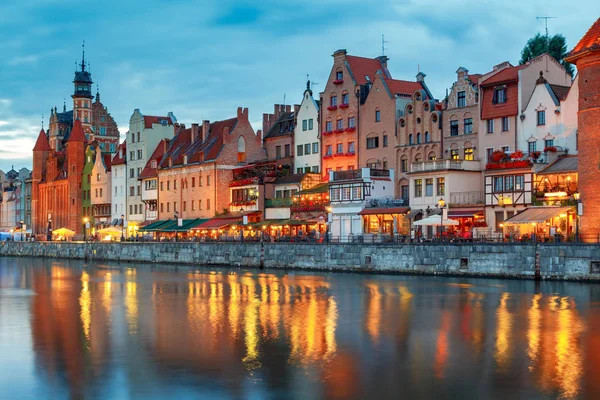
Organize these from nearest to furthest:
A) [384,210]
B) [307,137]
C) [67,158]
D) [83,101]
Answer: [384,210]
[307,137]
[67,158]
[83,101]

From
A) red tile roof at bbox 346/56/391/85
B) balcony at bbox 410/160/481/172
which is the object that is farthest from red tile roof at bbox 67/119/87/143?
balcony at bbox 410/160/481/172

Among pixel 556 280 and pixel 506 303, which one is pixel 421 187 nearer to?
pixel 556 280

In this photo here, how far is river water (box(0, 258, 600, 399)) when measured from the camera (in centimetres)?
2186

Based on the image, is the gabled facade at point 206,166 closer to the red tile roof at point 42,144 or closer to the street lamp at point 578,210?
the street lamp at point 578,210

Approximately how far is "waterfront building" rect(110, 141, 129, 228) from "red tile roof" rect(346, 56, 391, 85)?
4097 cm

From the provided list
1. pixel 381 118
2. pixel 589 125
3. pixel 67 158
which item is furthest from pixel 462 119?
pixel 67 158

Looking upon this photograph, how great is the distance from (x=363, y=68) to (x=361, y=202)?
14176mm

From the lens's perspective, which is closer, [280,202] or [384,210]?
[384,210]

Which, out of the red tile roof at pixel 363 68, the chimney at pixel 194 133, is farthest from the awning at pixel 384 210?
the chimney at pixel 194 133

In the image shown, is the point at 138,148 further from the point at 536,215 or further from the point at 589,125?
the point at 589,125

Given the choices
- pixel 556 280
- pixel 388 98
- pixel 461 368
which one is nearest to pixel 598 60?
pixel 556 280

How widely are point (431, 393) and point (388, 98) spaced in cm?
5194

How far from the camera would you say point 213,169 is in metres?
87.0

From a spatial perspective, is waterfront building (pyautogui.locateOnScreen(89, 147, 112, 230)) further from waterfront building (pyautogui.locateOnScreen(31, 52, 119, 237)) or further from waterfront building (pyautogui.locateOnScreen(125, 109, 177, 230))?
waterfront building (pyautogui.locateOnScreen(125, 109, 177, 230))
